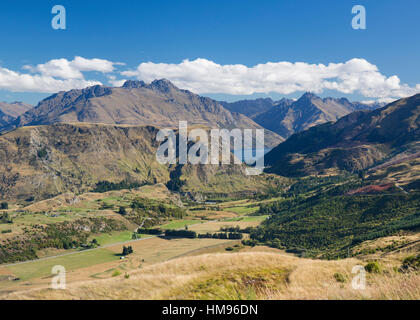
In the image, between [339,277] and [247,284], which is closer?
[247,284]

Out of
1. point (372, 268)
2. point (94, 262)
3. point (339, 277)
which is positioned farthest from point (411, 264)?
point (94, 262)

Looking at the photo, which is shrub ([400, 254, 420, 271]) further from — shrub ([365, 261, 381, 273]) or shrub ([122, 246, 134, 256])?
shrub ([122, 246, 134, 256])

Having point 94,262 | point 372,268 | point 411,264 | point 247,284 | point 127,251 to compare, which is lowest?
point 94,262

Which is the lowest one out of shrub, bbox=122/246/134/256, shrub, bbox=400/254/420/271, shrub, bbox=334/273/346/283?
shrub, bbox=122/246/134/256

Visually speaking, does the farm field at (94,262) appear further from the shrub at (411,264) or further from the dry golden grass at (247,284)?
the shrub at (411,264)

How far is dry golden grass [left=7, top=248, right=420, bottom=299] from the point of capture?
1394 cm

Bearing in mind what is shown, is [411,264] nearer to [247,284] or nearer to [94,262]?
[247,284]

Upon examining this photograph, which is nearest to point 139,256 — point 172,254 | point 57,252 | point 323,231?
point 172,254

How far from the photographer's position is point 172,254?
591ft

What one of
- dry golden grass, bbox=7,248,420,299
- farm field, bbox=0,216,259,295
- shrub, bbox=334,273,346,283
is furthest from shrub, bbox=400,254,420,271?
farm field, bbox=0,216,259,295

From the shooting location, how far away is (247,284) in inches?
854

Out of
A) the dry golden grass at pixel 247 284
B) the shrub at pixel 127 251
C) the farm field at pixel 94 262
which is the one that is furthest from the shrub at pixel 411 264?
the shrub at pixel 127 251
